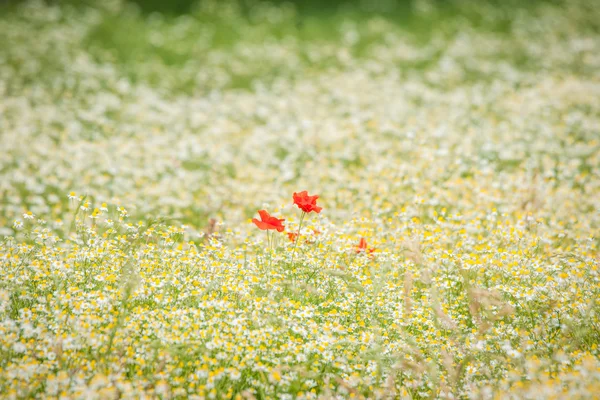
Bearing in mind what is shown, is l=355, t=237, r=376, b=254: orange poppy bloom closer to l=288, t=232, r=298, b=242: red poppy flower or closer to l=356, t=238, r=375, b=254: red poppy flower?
l=356, t=238, r=375, b=254: red poppy flower

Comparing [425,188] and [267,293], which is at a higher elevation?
[425,188]

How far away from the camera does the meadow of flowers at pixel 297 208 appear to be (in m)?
3.90

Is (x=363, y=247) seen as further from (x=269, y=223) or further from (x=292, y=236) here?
(x=269, y=223)

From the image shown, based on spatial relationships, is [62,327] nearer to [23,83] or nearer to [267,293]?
[267,293]

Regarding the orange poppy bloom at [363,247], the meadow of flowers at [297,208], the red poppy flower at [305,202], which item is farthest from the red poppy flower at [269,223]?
the orange poppy bloom at [363,247]

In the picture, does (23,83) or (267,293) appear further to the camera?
(23,83)

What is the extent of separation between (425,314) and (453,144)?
17.7 ft

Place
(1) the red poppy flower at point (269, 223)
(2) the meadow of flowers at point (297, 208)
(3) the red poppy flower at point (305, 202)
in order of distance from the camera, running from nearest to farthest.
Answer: (2) the meadow of flowers at point (297, 208), (1) the red poppy flower at point (269, 223), (3) the red poppy flower at point (305, 202)

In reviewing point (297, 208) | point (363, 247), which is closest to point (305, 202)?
point (363, 247)

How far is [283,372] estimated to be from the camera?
13.1ft

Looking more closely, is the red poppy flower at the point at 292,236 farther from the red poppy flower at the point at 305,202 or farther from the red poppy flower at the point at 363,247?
the red poppy flower at the point at 363,247

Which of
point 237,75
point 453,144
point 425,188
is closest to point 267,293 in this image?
point 425,188

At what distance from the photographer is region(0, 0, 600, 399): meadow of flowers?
12.8 ft

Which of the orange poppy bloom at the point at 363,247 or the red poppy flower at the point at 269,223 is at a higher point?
the red poppy flower at the point at 269,223
